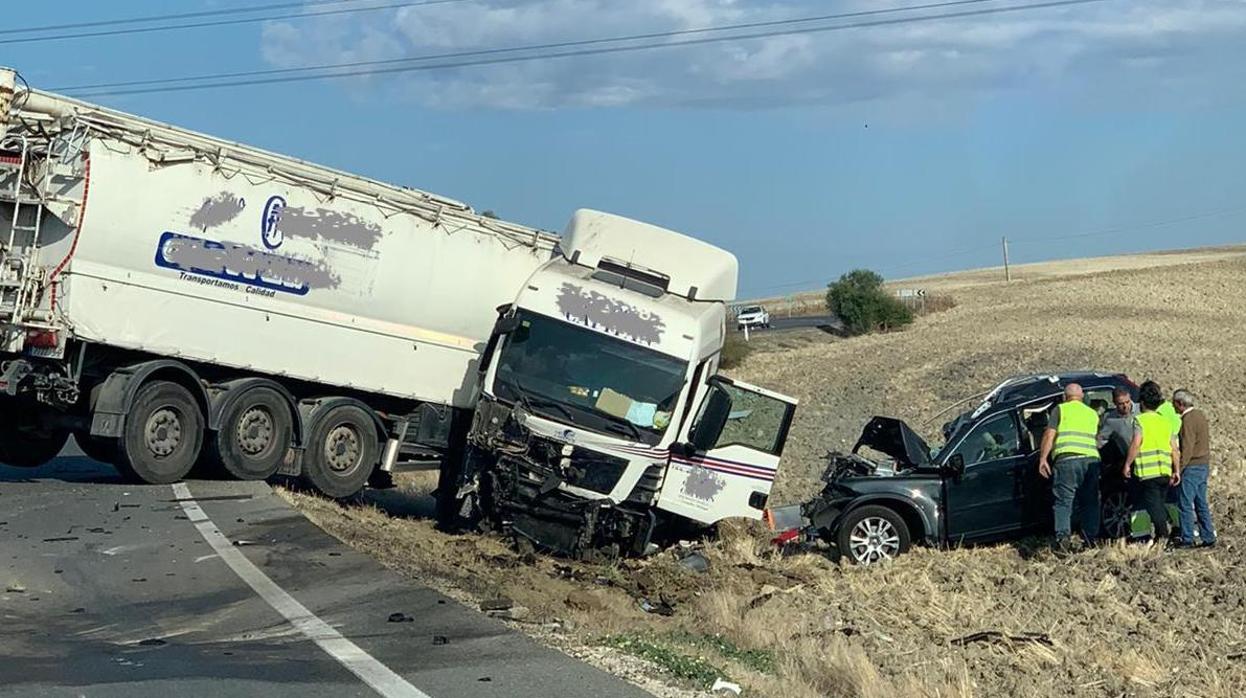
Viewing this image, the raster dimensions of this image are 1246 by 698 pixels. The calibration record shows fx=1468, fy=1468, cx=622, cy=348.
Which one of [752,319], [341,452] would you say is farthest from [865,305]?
[341,452]

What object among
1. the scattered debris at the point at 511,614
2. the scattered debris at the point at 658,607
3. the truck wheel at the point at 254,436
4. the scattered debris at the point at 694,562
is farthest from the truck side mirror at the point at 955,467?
the truck wheel at the point at 254,436

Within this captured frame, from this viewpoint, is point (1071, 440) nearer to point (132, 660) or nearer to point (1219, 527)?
point (1219, 527)

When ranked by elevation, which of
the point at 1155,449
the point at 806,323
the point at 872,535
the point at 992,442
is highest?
the point at 806,323

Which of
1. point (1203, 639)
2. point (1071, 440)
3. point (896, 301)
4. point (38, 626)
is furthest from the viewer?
point (896, 301)

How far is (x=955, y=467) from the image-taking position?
13617mm

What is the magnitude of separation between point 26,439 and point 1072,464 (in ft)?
34.7

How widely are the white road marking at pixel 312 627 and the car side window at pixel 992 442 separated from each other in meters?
6.80

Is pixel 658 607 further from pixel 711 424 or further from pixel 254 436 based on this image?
pixel 254 436

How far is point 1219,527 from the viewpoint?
44.7ft

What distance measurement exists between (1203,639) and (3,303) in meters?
10.5

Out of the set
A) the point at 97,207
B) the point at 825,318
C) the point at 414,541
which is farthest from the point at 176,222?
the point at 825,318

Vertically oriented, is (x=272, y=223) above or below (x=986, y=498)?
above

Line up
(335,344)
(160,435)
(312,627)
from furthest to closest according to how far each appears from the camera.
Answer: (335,344), (160,435), (312,627)

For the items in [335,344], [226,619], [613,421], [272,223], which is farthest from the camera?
[335,344]
